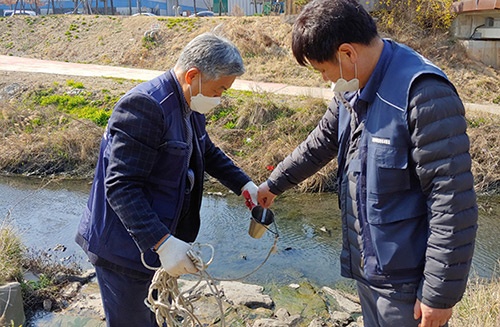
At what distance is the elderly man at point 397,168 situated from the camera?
5.46 feet

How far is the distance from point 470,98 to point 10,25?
18.2 metres

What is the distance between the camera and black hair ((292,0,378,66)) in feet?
5.78

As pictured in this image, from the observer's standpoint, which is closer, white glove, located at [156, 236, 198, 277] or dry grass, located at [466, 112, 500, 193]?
white glove, located at [156, 236, 198, 277]

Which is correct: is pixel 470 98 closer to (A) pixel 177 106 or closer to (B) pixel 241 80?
(B) pixel 241 80

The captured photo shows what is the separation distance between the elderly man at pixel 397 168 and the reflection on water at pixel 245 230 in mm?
3155

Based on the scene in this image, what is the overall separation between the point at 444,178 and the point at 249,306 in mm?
3054

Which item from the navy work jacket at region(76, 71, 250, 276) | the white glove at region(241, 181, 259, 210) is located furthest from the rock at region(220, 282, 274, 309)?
the navy work jacket at region(76, 71, 250, 276)

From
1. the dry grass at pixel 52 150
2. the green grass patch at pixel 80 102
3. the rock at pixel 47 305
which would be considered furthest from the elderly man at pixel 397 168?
the green grass patch at pixel 80 102

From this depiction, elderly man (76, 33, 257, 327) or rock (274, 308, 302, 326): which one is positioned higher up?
elderly man (76, 33, 257, 327)

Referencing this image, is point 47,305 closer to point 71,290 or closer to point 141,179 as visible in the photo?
point 71,290

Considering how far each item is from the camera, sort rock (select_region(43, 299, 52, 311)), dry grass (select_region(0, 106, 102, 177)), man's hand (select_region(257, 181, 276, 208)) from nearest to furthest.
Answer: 1. man's hand (select_region(257, 181, 276, 208))
2. rock (select_region(43, 299, 52, 311))
3. dry grass (select_region(0, 106, 102, 177))

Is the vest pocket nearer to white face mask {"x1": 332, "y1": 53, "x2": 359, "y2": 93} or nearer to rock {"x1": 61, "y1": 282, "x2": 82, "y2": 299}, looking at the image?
white face mask {"x1": 332, "y1": 53, "x2": 359, "y2": 93}

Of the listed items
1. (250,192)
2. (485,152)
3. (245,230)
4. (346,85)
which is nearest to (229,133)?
(245,230)

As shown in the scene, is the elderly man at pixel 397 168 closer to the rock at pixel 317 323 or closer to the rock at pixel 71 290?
the rock at pixel 317 323
